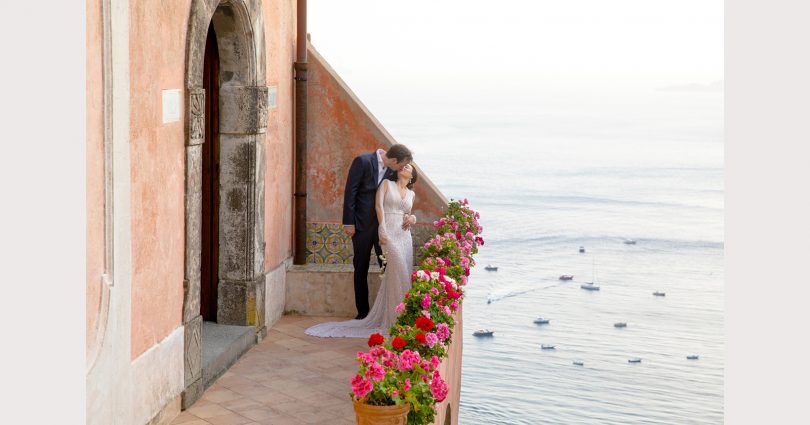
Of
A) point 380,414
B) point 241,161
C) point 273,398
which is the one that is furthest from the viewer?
point 241,161

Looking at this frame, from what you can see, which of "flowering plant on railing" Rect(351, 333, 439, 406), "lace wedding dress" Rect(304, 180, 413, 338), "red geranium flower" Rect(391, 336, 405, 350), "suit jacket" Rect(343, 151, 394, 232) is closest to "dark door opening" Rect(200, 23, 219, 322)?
"lace wedding dress" Rect(304, 180, 413, 338)

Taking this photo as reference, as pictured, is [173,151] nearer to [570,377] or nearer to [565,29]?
[570,377]

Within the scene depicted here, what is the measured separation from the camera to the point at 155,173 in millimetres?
6898

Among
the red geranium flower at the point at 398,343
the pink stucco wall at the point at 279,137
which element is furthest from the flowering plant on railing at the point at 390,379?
the pink stucco wall at the point at 279,137

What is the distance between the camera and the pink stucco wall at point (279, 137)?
9945 millimetres

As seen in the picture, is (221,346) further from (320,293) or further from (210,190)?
(320,293)

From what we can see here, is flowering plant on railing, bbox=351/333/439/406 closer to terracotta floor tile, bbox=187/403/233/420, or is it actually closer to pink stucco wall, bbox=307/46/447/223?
terracotta floor tile, bbox=187/403/233/420

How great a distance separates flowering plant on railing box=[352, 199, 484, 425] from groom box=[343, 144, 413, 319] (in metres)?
0.60

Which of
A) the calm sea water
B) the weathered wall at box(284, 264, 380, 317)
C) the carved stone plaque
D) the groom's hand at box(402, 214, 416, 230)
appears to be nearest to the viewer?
the carved stone plaque

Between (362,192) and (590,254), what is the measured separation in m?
45.5

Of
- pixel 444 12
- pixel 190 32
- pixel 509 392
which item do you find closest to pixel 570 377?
pixel 509 392

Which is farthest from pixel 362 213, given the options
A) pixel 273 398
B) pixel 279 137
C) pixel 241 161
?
pixel 273 398

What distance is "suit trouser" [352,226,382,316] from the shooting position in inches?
394

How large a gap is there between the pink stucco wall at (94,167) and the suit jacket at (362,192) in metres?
4.00
